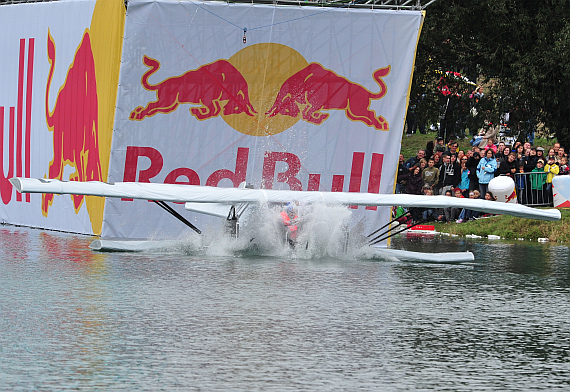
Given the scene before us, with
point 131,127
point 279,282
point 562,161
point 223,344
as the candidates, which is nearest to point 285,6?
point 131,127

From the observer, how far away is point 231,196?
46.8 feet

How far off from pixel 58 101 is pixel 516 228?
415 inches

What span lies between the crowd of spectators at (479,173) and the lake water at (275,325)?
9.08m

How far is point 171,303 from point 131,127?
27.7 ft

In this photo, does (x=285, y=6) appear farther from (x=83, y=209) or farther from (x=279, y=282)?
(x=279, y=282)

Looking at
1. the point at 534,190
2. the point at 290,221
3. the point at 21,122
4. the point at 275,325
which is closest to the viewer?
the point at 275,325

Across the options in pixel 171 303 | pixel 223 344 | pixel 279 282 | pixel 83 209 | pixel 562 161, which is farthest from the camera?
pixel 562 161

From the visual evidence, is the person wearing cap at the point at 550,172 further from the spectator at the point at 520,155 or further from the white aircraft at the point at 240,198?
the white aircraft at the point at 240,198

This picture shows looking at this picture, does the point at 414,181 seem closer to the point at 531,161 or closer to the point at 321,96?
the point at 531,161

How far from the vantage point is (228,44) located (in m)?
17.4

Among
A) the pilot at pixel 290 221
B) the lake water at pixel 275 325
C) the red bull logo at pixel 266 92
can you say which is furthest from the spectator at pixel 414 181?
the lake water at pixel 275 325

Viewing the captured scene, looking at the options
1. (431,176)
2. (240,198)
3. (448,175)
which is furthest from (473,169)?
(240,198)

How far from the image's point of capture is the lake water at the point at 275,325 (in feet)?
20.7

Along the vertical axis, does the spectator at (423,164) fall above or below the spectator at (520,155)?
below
